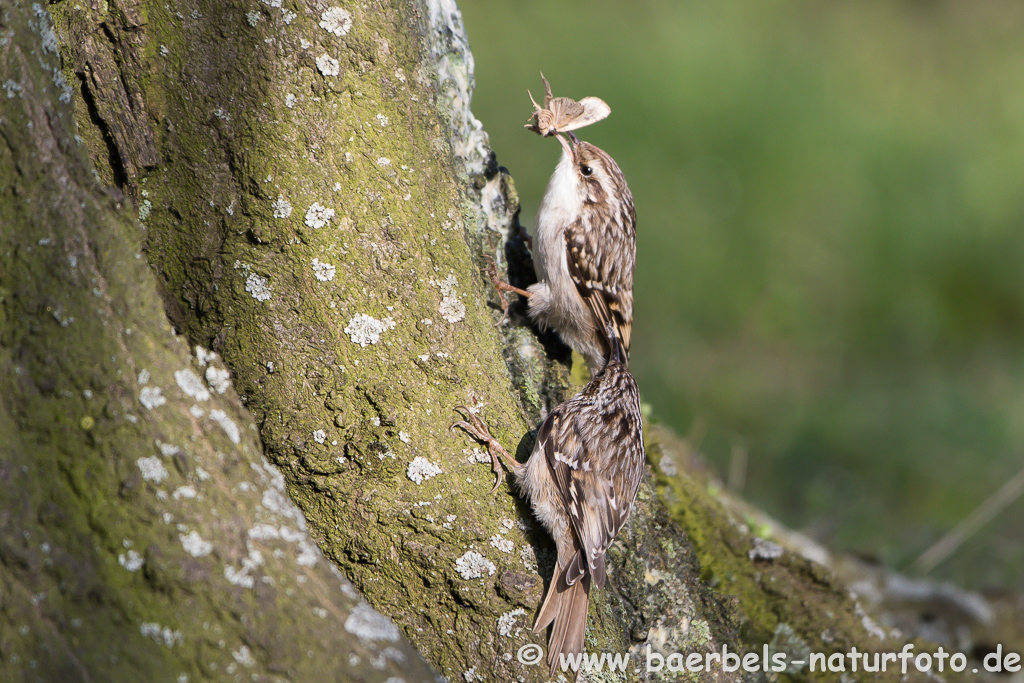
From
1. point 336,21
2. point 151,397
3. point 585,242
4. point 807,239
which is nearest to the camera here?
point 151,397

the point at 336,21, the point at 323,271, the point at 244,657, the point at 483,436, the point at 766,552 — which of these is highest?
the point at 336,21

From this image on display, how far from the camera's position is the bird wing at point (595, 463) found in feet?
7.21

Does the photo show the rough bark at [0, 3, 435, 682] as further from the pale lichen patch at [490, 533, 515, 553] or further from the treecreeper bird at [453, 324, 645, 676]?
the treecreeper bird at [453, 324, 645, 676]

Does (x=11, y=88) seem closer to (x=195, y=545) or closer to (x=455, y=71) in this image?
(x=195, y=545)

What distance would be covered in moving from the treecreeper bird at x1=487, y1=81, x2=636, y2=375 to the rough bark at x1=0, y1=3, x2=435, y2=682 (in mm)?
1664

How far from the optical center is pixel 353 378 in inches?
76.5

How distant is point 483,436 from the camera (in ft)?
6.76

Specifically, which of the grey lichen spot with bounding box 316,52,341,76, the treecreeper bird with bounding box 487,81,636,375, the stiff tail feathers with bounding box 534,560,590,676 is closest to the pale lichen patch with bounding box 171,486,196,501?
the stiff tail feathers with bounding box 534,560,590,676

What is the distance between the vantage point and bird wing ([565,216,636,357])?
10.7 feet

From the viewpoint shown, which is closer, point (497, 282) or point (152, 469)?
point (152, 469)

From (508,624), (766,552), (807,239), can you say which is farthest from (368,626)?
(807,239)

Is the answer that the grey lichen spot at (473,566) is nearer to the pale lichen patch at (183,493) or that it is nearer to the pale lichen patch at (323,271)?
the pale lichen patch at (183,493)

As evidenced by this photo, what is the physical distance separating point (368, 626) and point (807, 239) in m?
5.86

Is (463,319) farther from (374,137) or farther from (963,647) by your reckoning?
(963,647)
